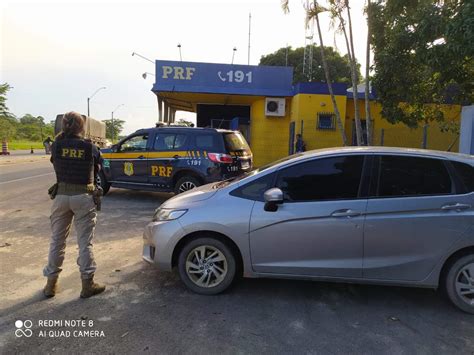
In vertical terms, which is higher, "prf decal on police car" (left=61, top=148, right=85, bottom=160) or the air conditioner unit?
the air conditioner unit

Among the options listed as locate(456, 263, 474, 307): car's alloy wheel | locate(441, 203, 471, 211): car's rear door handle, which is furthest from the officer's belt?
locate(456, 263, 474, 307): car's alloy wheel

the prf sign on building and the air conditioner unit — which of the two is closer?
the prf sign on building

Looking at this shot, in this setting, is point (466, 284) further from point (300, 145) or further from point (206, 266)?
point (300, 145)

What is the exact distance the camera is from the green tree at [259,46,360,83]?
38.4 m

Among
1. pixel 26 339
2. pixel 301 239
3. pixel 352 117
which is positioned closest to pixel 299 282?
pixel 301 239

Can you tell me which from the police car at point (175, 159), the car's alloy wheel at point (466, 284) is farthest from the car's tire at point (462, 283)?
the police car at point (175, 159)

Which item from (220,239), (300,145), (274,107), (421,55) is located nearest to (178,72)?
(274,107)

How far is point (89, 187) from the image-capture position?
387cm

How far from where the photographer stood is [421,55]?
7.53 metres

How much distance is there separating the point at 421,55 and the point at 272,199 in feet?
18.5

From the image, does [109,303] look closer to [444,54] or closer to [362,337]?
[362,337]

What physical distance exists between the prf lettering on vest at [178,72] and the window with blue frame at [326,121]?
6095 millimetres

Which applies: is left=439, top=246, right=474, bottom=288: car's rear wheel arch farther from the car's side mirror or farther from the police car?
the police car

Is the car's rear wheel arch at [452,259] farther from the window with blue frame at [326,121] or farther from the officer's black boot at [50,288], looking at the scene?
the window with blue frame at [326,121]
